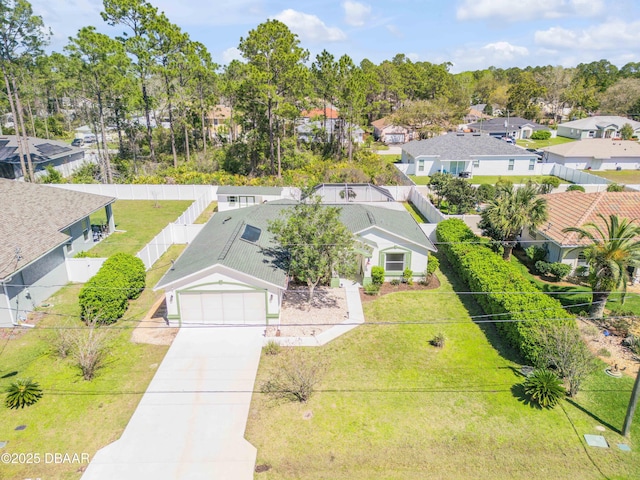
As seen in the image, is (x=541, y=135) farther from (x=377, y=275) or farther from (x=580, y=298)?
(x=377, y=275)

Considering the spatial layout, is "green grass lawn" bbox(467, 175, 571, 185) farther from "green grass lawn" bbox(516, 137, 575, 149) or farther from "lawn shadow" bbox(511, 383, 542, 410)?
"lawn shadow" bbox(511, 383, 542, 410)

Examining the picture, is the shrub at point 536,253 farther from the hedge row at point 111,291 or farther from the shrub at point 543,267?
the hedge row at point 111,291

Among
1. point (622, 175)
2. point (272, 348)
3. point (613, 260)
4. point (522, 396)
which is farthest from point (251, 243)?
point (622, 175)

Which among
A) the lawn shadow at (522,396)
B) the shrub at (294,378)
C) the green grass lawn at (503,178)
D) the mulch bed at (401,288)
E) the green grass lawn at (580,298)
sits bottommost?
the lawn shadow at (522,396)

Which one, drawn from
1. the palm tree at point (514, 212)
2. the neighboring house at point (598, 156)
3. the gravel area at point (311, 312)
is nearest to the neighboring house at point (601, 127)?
the neighboring house at point (598, 156)

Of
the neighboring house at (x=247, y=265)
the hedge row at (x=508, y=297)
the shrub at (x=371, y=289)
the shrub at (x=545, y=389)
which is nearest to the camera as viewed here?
the shrub at (x=545, y=389)

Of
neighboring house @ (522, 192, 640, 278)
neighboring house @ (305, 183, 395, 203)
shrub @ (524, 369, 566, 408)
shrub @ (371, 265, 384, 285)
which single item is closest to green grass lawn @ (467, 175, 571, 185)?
neighboring house @ (305, 183, 395, 203)

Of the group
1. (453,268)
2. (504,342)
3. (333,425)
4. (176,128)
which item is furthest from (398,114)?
(333,425)
